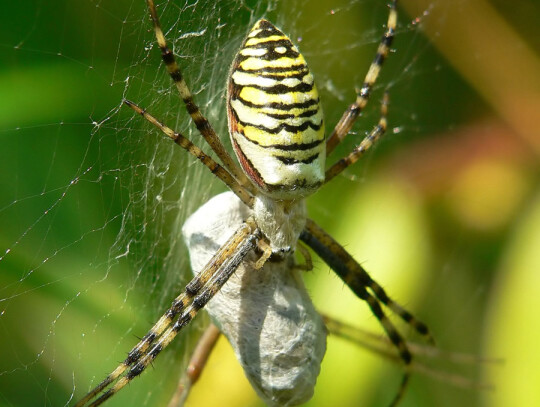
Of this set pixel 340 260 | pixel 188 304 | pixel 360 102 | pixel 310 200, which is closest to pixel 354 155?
pixel 360 102

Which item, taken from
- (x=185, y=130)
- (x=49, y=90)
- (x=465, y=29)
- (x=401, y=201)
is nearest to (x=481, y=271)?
(x=401, y=201)

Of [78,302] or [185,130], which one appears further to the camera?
[185,130]

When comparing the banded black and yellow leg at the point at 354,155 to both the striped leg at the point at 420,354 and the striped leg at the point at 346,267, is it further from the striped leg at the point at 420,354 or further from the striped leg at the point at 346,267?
the striped leg at the point at 420,354

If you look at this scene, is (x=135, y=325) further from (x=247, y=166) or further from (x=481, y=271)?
(x=481, y=271)

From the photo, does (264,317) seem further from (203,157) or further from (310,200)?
(310,200)

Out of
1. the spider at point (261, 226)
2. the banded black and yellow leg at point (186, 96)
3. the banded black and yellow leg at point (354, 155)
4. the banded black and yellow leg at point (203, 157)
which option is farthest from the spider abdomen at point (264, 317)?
the banded black and yellow leg at point (354, 155)

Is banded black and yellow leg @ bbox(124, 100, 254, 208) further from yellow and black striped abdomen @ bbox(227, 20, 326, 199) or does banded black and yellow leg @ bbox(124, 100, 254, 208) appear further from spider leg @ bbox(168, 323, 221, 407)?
spider leg @ bbox(168, 323, 221, 407)

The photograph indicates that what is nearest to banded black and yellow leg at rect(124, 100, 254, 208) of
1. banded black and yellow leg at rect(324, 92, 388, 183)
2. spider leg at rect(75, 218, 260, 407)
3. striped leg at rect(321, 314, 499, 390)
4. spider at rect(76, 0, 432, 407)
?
spider at rect(76, 0, 432, 407)
